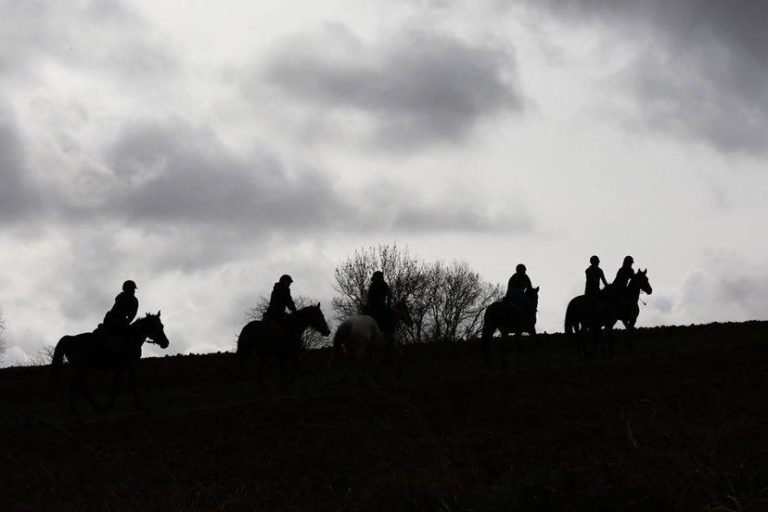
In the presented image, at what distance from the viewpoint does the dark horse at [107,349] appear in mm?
23906

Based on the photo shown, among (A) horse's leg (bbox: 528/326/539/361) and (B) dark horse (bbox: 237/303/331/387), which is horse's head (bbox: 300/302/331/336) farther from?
(A) horse's leg (bbox: 528/326/539/361)

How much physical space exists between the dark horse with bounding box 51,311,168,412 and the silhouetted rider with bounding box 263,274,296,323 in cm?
307

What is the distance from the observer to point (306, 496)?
12133 mm

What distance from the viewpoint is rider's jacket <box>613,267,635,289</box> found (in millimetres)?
30703

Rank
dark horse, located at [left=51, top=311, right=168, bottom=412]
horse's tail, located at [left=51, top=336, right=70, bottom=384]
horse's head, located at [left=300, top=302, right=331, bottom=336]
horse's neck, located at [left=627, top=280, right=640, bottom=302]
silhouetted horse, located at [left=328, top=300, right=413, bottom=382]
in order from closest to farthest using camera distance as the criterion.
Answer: horse's tail, located at [left=51, top=336, right=70, bottom=384] → dark horse, located at [left=51, top=311, right=168, bottom=412] → silhouetted horse, located at [left=328, top=300, right=413, bottom=382] → horse's head, located at [left=300, top=302, right=331, bottom=336] → horse's neck, located at [left=627, top=280, right=640, bottom=302]

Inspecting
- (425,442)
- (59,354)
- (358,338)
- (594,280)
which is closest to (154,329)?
(59,354)

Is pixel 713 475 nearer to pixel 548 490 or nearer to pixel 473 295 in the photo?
pixel 548 490

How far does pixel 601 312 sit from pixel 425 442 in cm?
1544

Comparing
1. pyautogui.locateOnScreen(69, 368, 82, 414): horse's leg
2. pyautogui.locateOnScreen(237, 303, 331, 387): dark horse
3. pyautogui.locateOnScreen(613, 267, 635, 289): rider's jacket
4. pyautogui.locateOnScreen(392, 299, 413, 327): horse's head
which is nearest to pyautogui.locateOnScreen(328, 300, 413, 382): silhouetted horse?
pyautogui.locateOnScreen(237, 303, 331, 387): dark horse

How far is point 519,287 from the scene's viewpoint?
94.2ft

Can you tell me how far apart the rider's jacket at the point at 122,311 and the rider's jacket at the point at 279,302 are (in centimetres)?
363

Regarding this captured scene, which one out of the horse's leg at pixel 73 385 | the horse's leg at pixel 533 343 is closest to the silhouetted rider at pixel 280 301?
the horse's leg at pixel 73 385

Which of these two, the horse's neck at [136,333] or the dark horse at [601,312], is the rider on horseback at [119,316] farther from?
the dark horse at [601,312]

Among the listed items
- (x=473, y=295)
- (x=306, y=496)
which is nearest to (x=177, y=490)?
(x=306, y=496)
